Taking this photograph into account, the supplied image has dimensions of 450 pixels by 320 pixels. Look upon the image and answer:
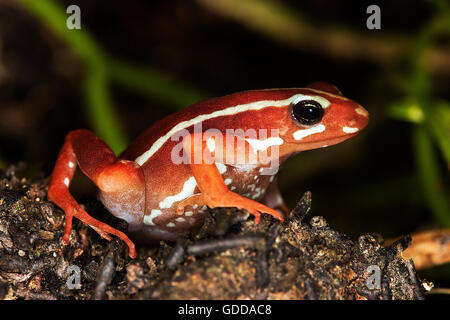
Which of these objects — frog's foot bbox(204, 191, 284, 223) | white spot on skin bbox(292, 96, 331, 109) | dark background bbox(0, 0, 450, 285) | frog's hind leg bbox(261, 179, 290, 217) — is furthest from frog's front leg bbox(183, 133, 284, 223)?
dark background bbox(0, 0, 450, 285)

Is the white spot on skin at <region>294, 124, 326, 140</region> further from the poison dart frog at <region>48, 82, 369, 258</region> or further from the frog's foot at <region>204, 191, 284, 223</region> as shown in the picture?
the frog's foot at <region>204, 191, 284, 223</region>

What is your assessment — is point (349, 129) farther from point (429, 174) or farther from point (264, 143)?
point (429, 174)

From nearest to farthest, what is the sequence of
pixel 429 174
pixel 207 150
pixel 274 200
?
pixel 207 150 → pixel 274 200 → pixel 429 174

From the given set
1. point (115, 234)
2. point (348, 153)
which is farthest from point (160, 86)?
point (115, 234)

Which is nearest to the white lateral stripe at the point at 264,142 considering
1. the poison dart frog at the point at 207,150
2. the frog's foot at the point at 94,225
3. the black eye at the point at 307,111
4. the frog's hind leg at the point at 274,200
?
the poison dart frog at the point at 207,150

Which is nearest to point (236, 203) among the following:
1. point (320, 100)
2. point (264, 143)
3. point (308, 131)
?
point (264, 143)

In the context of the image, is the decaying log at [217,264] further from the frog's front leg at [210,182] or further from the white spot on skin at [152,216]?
the white spot on skin at [152,216]
